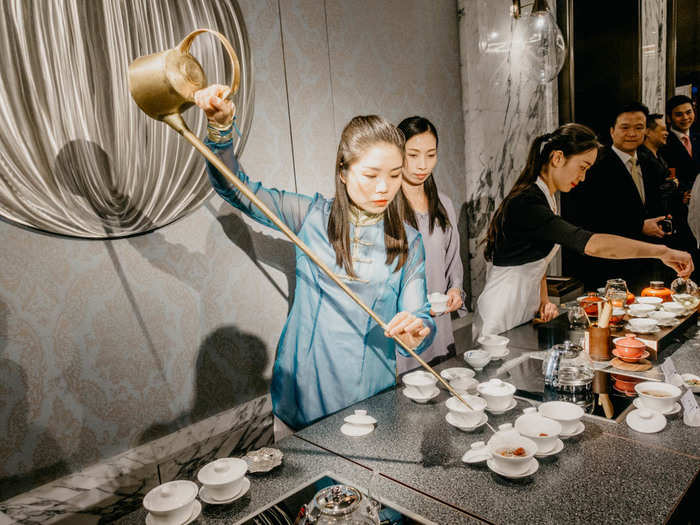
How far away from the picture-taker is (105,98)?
6.16 feet

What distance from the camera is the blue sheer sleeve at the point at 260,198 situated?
181cm

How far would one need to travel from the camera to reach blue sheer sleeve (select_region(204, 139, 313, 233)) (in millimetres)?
1813

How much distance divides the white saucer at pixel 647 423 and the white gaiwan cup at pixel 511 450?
41 cm

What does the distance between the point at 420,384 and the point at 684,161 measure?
3454mm

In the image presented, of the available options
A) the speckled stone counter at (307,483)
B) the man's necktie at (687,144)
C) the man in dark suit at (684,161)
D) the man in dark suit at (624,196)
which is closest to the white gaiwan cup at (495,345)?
the speckled stone counter at (307,483)

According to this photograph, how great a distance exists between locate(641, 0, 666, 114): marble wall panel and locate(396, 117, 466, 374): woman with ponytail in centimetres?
258

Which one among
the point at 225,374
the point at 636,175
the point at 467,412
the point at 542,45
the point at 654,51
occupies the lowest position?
the point at 225,374

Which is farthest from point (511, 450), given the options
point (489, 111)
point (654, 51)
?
point (654, 51)

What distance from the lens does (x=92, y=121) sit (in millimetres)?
1846

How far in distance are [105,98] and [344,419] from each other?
5.03 feet

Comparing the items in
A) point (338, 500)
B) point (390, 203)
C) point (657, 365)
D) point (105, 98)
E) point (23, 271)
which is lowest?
point (657, 365)

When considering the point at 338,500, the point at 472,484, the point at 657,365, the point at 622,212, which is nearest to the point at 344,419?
the point at 472,484

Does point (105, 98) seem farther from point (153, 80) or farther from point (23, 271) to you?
point (153, 80)

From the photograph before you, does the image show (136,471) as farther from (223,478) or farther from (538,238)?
(538,238)
